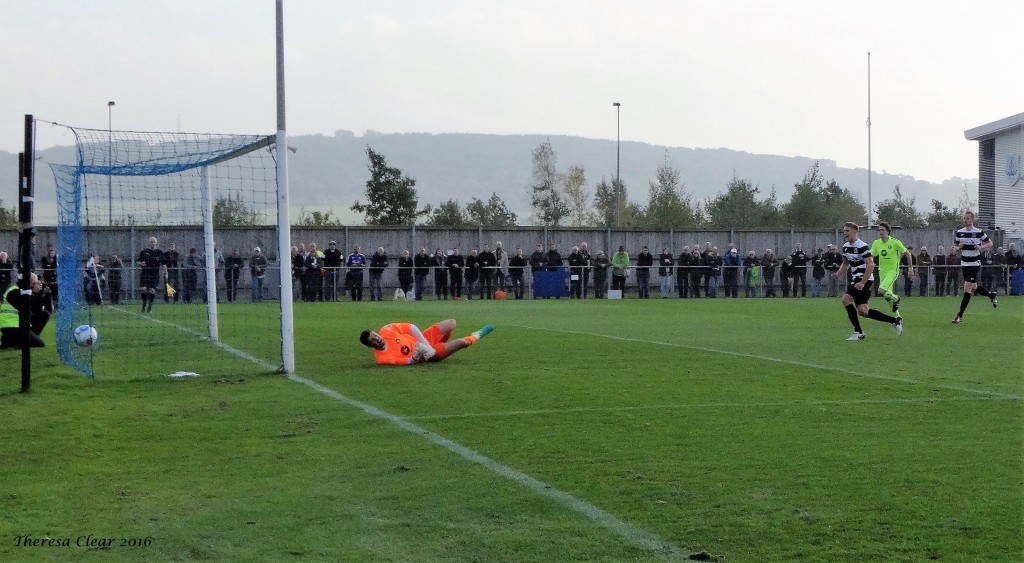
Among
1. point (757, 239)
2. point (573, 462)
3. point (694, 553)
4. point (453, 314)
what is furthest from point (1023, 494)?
point (757, 239)

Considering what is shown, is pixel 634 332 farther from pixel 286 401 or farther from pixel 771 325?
pixel 286 401

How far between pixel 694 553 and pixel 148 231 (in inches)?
1323

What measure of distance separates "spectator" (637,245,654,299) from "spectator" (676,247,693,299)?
128cm

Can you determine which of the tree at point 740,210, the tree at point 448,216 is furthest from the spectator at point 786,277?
the tree at point 448,216

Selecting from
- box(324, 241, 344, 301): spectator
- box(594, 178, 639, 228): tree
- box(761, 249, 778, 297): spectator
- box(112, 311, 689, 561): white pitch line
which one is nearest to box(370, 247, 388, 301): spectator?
box(324, 241, 344, 301): spectator

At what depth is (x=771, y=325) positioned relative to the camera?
20.0m

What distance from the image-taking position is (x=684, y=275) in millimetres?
37750

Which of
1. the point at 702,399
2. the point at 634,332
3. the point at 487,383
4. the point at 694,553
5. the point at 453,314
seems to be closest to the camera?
the point at 694,553

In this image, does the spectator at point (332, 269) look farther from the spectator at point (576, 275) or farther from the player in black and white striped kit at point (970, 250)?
the player in black and white striped kit at point (970, 250)

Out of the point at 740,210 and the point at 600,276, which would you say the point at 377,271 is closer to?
the point at 600,276

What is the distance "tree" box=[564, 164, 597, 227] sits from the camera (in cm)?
7838

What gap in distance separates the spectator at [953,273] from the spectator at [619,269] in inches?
477

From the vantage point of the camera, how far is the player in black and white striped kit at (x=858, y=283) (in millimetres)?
16344

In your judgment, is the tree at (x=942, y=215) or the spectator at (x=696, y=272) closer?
the spectator at (x=696, y=272)
